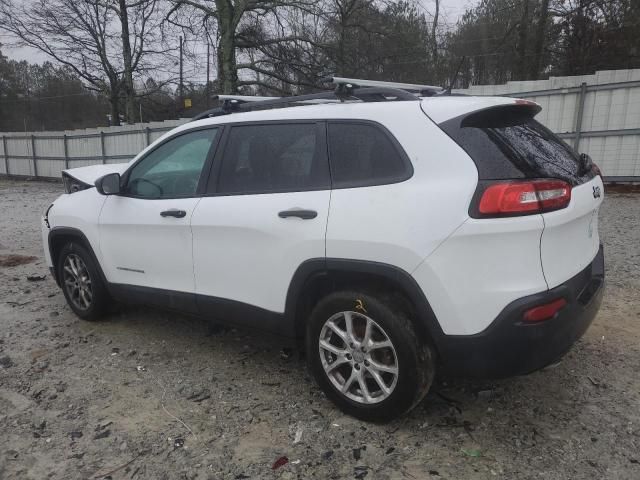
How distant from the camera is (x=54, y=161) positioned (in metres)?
21.3

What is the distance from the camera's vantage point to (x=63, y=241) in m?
4.59

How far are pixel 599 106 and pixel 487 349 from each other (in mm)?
10122

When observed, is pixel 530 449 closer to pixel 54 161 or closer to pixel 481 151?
pixel 481 151

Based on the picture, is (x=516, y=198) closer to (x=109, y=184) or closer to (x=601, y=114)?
(x=109, y=184)

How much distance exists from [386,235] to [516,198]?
0.62 m

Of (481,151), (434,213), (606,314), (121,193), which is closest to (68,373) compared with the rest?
(121,193)

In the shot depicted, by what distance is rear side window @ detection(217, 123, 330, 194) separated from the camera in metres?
2.94

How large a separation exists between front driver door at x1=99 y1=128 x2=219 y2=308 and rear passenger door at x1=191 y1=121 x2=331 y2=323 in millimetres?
154

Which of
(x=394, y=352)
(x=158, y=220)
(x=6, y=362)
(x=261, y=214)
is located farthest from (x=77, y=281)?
(x=394, y=352)

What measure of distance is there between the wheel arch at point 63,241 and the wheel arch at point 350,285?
2.02m

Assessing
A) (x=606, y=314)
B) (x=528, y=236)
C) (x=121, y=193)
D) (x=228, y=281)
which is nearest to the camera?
(x=528, y=236)

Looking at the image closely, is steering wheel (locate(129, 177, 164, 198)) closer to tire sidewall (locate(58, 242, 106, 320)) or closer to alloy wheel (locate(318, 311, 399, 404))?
tire sidewall (locate(58, 242, 106, 320))

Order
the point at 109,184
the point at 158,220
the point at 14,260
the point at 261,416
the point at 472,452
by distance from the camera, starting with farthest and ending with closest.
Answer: the point at 14,260 < the point at 109,184 < the point at 158,220 < the point at 261,416 < the point at 472,452

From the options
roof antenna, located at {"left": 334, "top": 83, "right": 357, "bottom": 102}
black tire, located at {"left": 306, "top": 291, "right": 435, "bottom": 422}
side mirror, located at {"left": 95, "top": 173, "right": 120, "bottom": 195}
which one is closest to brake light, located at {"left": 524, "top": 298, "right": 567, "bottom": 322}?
black tire, located at {"left": 306, "top": 291, "right": 435, "bottom": 422}
